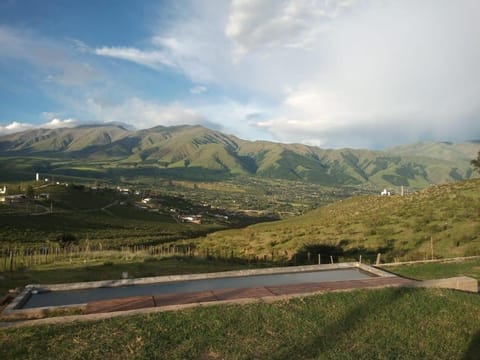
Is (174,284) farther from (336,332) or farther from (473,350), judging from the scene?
(473,350)

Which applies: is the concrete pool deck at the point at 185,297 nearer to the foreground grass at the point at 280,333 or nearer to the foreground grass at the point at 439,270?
the foreground grass at the point at 280,333

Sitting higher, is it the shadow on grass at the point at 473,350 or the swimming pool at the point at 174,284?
the shadow on grass at the point at 473,350

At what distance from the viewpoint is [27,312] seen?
9.88 m

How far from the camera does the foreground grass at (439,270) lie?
628 inches

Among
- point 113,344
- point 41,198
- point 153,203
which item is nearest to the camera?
point 113,344

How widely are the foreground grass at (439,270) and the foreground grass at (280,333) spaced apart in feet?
19.0

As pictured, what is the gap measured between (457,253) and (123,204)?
89.7 m

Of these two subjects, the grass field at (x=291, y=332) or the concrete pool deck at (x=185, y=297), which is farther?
the concrete pool deck at (x=185, y=297)

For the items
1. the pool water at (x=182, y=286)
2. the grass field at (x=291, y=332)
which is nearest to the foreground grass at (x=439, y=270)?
the pool water at (x=182, y=286)

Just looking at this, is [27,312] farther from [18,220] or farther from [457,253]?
[18,220]

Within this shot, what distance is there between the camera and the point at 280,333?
28.5 feet

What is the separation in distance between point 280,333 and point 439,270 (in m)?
11.4

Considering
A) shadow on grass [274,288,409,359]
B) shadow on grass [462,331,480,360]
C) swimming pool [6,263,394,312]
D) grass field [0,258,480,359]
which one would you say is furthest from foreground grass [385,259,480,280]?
shadow on grass [462,331,480,360]

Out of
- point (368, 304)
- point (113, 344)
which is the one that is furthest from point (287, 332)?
point (113, 344)
